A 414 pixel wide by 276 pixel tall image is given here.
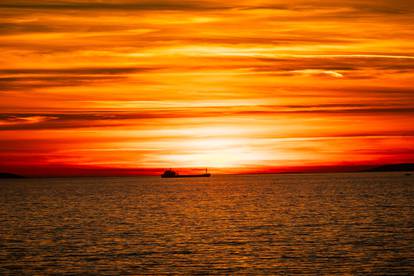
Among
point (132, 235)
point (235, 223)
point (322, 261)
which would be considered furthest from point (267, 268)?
point (235, 223)

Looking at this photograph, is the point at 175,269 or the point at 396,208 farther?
the point at 396,208

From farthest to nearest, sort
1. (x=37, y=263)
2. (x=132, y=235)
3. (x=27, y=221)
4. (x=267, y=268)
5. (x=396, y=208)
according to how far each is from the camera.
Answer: (x=396, y=208), (x=27, y=221), (x=132, y=235), (x=37, y=263), (x=267, y=268)

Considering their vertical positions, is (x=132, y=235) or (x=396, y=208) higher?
(x=396, y=208)

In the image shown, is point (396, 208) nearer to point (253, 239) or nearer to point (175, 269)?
point (253, 239)

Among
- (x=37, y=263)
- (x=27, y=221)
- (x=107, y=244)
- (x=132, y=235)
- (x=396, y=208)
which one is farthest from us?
(x=396, y=208)

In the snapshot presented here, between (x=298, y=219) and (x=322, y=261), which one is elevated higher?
(x=298, y=219)

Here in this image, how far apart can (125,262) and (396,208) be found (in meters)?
75.3

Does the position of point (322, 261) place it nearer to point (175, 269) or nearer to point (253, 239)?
point (175, 269)

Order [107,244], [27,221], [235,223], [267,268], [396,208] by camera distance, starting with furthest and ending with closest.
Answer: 1. [396,208]
2. [27,221]
3. [235,223]
4. [107,244]
5. [267,268]

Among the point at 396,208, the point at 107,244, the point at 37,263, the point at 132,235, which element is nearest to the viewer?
the point at 37,263

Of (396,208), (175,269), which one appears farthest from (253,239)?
(396,208)

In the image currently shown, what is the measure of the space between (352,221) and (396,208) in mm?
30023

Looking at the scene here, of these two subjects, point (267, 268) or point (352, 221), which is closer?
point (267, 268)

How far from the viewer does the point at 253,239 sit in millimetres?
75000
